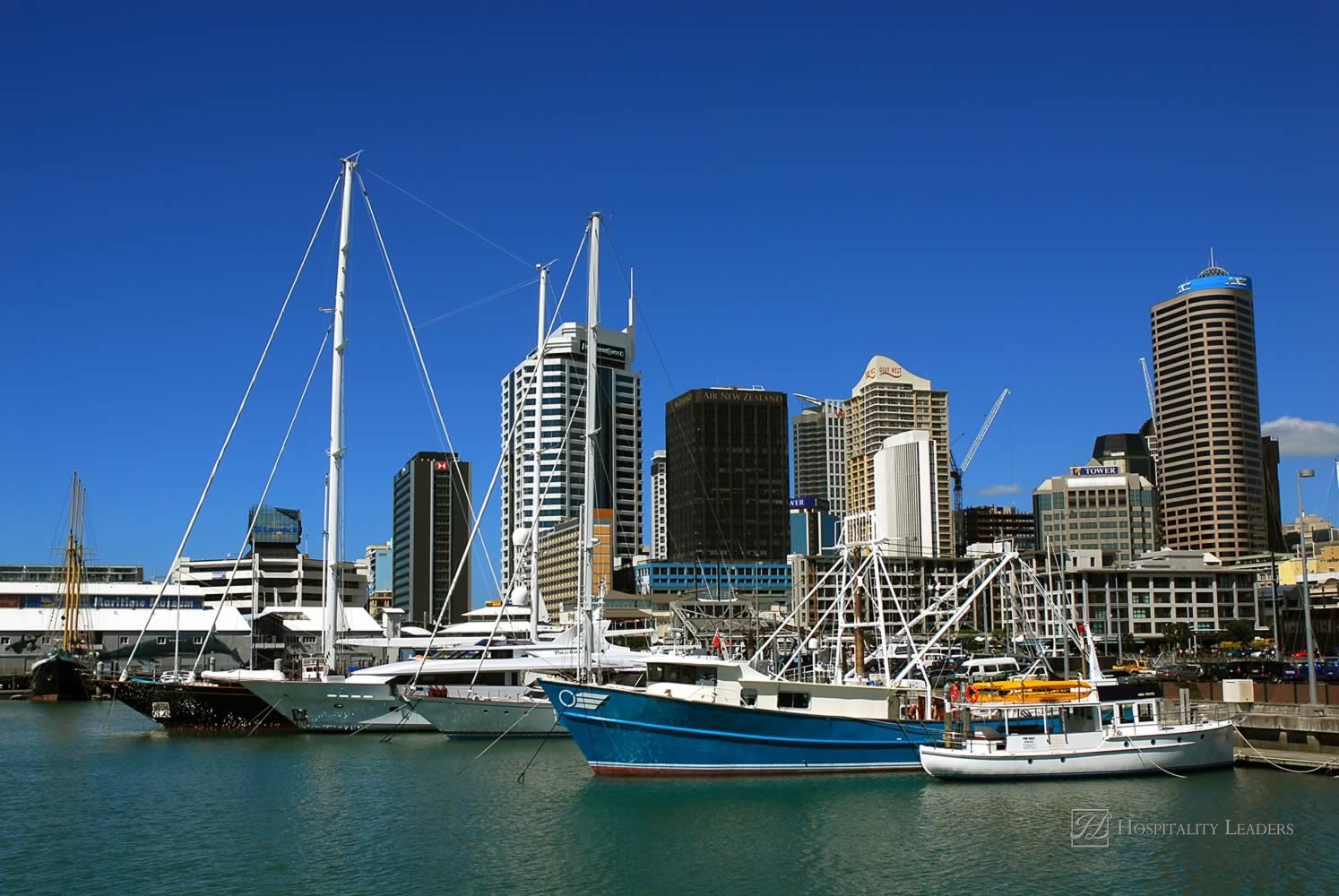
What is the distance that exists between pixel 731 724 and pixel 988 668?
27.4m

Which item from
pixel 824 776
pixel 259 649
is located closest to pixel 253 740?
pixel 824 776

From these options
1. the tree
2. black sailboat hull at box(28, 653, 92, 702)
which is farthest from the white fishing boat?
the tree

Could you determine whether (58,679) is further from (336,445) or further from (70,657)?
(336,445)

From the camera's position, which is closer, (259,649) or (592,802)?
(592,802)

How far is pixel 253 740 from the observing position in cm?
6506

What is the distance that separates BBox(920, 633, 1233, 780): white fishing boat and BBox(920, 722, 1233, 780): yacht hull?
0.11 ft

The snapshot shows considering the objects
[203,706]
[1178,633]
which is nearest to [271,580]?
[203,706]

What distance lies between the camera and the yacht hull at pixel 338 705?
68.9 metres

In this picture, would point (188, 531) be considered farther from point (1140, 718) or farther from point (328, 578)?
point (1140, 718)

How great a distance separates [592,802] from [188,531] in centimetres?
3665

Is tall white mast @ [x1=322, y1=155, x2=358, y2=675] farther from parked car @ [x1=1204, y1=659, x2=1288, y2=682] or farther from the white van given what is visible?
parked car @ [x1=1204, y1=659, x2=1288, y2=682]

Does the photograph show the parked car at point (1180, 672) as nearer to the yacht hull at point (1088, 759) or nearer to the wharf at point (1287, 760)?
the wharf at point (1287, 760)

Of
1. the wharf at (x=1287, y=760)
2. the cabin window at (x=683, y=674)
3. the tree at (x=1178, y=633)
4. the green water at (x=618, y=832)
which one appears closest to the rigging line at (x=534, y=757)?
the green water at (x=618, y=832)

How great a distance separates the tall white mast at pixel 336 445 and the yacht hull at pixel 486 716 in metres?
9.19
